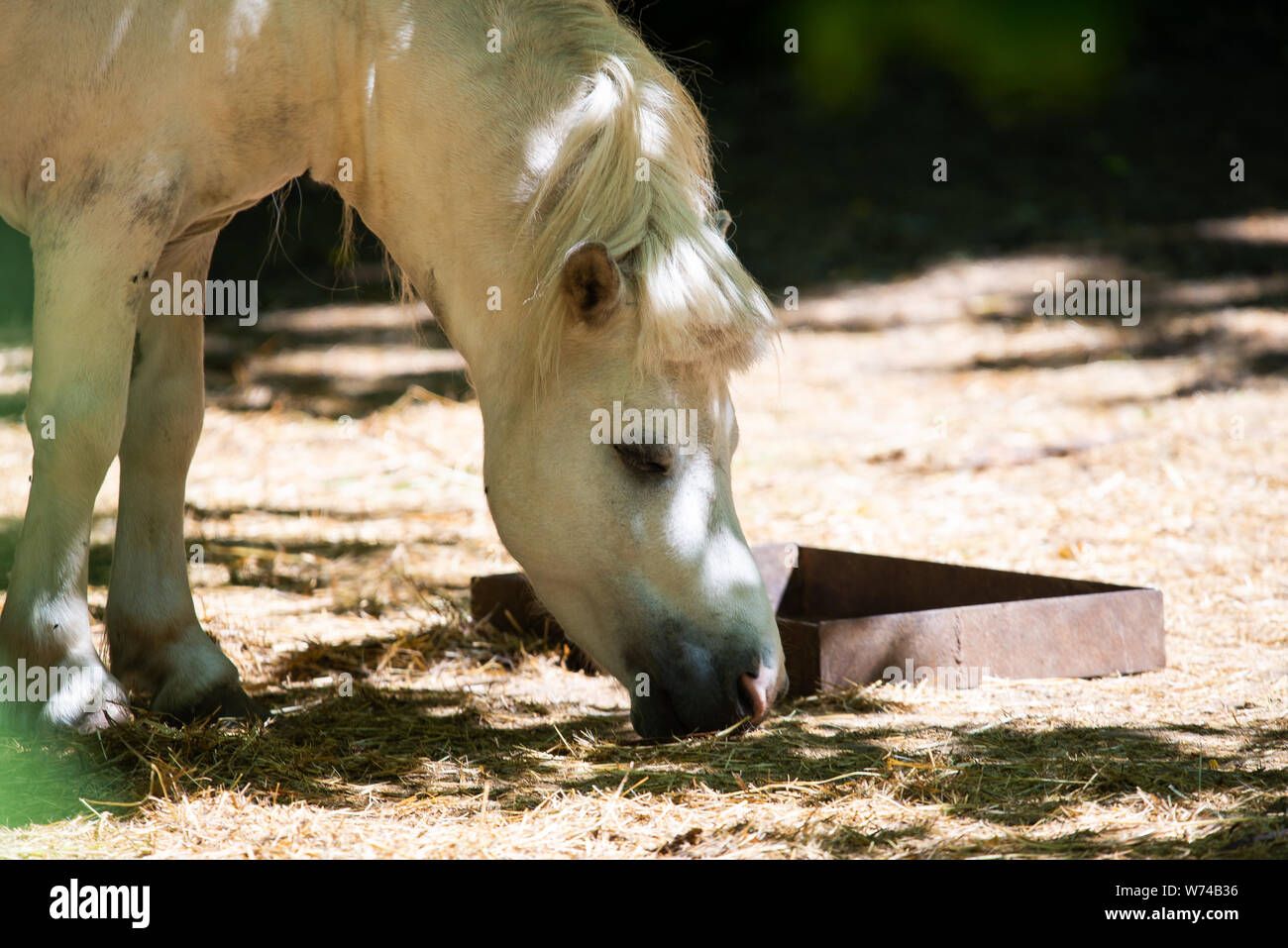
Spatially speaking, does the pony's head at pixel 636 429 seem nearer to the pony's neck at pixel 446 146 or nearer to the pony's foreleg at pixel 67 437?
the pony's neck at pixel 446 146

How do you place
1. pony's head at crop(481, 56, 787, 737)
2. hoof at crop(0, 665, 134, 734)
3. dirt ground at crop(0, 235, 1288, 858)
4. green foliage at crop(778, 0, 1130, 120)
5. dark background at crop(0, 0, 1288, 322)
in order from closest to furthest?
dirt ground at crop(0, 235, 1288, 858) → pony's head at crop(481, 56, 787, 737) → hoof at crop(0, 665, 134, 734) → dark background at crop(0, 0, 1288, 322) → green foliage at crop(778, 0, 1130, 120)

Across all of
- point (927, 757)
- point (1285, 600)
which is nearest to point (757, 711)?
point (927, 757)

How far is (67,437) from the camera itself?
298 centimetres

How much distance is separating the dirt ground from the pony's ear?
636 mm

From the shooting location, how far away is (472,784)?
287cm

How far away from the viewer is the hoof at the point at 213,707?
3.33 meters

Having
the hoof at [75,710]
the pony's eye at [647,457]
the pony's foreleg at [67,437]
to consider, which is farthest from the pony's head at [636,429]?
the hoof at [75,710]

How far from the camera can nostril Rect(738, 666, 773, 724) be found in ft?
9.40

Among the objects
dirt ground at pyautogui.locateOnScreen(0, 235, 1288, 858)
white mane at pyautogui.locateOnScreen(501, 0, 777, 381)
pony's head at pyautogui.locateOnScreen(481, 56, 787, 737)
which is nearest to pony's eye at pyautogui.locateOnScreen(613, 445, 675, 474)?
pony's head at pyautogui.locateOnScreen(481, 56, 787, 737)

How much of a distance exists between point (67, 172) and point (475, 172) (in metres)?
0.88

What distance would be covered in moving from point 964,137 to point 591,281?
30.1 feet

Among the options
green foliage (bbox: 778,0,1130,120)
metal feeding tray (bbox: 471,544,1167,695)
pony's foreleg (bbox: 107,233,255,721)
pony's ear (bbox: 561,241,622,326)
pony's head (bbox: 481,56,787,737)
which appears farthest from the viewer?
green foliage (bbox: 778,0,1130,120)

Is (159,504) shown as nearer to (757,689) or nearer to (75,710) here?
(75,710)

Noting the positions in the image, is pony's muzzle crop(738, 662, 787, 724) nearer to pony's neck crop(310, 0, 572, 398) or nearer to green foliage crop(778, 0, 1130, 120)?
pony's neck crop(310, 0, 572, 398)
